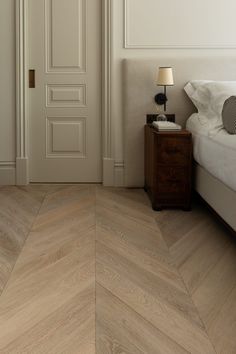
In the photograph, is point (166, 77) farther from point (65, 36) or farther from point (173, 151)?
point (65, 36)

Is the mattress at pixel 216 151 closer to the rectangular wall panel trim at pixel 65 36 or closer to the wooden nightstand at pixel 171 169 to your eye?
the wooden nightstand at pixel 171 169

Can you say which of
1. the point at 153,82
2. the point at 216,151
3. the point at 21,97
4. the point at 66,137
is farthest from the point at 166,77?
the point at 21,97

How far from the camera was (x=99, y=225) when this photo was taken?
3.04m

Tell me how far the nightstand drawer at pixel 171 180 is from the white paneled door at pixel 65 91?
1125 mm

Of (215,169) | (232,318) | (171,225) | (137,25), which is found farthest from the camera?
(137,25)

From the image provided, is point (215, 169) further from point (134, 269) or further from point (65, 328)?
point (65, 328)

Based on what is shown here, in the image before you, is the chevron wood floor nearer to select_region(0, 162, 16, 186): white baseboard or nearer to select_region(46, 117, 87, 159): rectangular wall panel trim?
select_region(0, 162, 16, 186): white baseboard

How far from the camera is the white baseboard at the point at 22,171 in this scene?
443cm

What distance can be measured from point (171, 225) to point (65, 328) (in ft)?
5.17

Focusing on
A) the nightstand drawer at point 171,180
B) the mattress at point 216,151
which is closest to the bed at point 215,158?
the mattress at point 216,151

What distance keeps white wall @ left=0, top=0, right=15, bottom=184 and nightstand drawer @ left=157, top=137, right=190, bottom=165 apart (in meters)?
1.65

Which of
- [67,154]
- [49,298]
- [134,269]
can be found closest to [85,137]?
[67,154]

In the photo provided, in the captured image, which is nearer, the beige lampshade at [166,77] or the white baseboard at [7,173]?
the beige lampshade at [166,77]

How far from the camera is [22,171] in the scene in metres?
4.45
